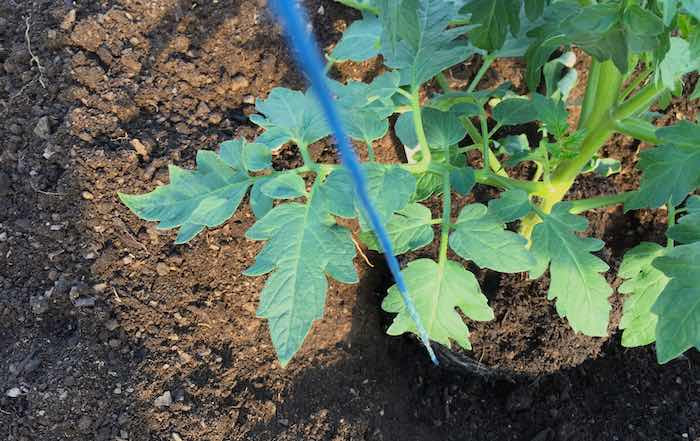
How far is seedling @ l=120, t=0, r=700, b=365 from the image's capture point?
1.12 meters

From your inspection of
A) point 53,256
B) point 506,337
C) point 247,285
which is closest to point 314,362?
point 247,285

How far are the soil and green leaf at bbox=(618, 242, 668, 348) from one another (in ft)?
1.19

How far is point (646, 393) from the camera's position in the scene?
6.11ft

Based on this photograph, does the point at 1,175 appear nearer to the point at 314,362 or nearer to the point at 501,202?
the point at 314,362

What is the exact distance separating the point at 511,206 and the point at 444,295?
0.22 metres

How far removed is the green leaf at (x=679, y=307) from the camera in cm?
112

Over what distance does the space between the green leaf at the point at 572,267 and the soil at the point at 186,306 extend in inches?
18.8

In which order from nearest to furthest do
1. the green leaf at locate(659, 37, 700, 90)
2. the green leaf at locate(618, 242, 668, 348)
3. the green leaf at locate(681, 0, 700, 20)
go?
the green leaf at locate(681, 0, 700, 20) → the green leaf at locate(659, 37, 700, 90) → the green leaf at locate(618, 242, 668, 348)

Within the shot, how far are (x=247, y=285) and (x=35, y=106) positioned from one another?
0.81m

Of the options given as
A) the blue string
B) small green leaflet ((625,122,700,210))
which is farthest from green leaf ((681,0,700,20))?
Answer: the blue string

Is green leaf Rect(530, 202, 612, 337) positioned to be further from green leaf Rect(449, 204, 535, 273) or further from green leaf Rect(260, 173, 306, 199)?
green leaf Rect(260, 173, 306, 199)

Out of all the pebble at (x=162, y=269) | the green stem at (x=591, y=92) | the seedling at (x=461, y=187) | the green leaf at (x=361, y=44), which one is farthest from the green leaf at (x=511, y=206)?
the pebble at (x=162, y=269)

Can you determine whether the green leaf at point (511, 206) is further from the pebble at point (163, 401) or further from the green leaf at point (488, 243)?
the pebble at point (163, 401)

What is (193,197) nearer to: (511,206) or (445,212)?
(445,212)
